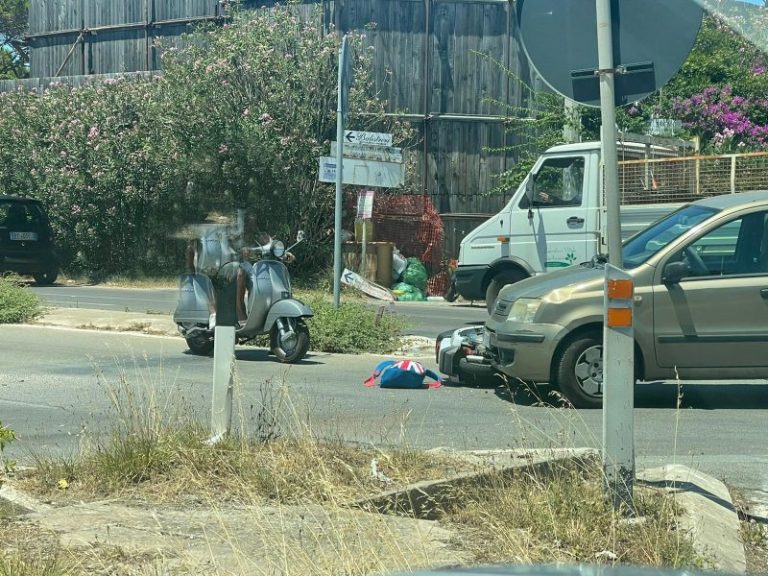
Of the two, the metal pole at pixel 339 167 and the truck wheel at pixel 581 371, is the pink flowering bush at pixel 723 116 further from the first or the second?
the truck wheel at pixel 581 371

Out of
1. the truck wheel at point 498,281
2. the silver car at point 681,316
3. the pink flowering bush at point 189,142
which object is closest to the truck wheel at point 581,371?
the silver car at point 681,316

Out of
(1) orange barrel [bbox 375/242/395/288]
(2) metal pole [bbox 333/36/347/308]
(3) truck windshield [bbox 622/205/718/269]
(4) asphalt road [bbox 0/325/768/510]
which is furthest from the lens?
(1) orange barrel [bbox 375/242/395/288]

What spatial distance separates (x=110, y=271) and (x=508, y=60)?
36.3ft

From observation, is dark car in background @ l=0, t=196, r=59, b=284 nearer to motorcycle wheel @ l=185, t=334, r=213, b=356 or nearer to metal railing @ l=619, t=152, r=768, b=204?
motorcycle wheel @ l=185, t=334, r=213, b=356

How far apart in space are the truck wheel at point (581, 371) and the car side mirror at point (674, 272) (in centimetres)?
70

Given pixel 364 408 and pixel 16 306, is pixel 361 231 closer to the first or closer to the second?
pixel 16 306

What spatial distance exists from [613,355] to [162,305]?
572 inches

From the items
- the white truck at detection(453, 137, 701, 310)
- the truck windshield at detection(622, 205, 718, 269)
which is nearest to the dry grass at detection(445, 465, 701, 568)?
the truck windshield at detection(622, 205, 718, 269)

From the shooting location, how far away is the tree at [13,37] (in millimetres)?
51312

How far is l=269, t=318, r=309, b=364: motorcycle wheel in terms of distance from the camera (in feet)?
37.9

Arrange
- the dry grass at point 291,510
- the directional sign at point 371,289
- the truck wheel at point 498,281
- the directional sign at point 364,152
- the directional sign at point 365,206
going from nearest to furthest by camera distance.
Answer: the dry grass at point 291,510 → the directional sign at point 364,152 → the truck wheel at point 498,281 → the directional sign at point 365,206 → the directional sign at point 371,289

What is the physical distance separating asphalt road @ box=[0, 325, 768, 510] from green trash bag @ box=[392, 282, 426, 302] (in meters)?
10.6

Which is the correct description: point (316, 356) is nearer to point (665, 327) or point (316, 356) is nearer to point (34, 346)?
point (34, 346)

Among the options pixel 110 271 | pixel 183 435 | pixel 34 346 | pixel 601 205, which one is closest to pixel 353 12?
pixel 110 271
